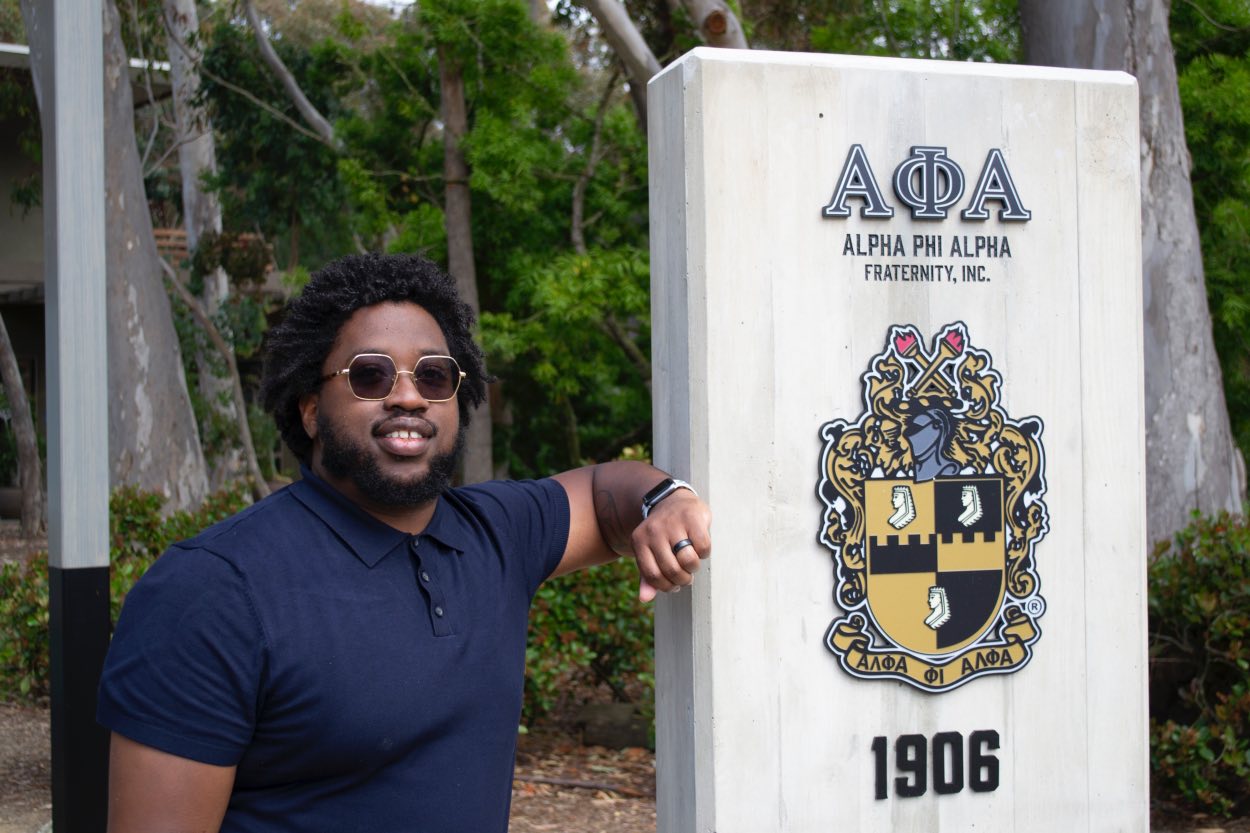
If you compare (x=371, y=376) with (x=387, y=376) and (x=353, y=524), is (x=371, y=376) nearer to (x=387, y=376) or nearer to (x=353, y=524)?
(x=387, y=376)

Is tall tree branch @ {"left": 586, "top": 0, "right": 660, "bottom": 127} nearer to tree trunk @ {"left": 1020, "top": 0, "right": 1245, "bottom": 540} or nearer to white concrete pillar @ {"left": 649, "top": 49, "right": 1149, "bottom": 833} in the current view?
tree trunk @ {"left": 1020, "top": 0, "right": 1245, "bottom": 540}

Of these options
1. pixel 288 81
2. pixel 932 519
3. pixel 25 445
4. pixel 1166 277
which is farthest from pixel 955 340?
pixel 25 445

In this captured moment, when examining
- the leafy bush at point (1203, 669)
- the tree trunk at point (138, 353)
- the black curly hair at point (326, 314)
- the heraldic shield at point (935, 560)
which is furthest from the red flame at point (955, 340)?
the tree trunk at point (138, 353)

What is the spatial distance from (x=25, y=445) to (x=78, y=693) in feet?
53.7

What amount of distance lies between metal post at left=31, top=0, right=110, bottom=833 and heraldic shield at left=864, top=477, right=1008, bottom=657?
2.08 m

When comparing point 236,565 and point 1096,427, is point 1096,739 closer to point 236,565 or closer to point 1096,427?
point 1096,427

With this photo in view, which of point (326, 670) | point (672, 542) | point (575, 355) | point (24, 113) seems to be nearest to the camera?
point (326, 670)

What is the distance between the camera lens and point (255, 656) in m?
2.07

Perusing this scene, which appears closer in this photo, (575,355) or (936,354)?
(936,354)

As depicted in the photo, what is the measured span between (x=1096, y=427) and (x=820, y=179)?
0.88m

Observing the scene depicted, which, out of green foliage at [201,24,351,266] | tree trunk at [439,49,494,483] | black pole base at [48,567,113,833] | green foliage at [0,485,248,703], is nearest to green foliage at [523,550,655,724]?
green foliage at [0,485,248,703]

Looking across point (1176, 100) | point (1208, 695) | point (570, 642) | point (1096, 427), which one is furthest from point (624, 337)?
point (1096, 427)

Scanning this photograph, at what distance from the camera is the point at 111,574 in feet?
18.9

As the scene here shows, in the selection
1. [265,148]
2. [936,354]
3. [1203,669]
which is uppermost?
[265,148]
